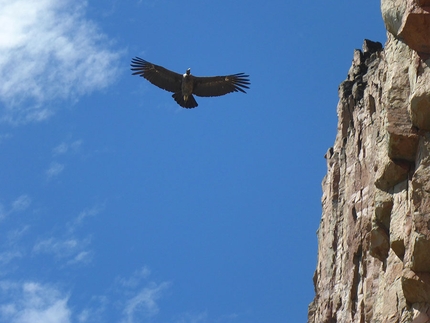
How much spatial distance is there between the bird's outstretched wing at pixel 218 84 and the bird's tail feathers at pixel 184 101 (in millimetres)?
247

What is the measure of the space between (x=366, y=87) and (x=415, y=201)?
15359 millimetres

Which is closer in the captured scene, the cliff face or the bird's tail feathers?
the cliff face

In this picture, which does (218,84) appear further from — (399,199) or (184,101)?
(399,199)

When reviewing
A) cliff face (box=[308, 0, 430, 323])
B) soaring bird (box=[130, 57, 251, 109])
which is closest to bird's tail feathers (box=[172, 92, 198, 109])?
soaring bird (box=[130, 57, 251, 109])

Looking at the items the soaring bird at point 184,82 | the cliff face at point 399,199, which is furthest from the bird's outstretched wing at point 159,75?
the cliff face at point 399,199

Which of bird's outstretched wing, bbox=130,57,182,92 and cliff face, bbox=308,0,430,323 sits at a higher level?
bird's outstretched wing, bbox=130,57,182,92

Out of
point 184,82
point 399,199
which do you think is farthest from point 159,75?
point 399,199

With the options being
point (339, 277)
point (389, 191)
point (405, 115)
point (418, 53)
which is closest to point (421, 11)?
point (418, 53)

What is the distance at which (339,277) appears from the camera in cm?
2819

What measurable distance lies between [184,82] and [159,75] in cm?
85

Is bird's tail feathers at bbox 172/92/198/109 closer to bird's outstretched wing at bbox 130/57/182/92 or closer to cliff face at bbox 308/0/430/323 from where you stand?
bird's outstretched wing at bbox 130/57/182/92

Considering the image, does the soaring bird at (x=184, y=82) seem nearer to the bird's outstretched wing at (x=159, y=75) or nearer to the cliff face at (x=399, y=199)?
the bird's outstretched wing at (x=159, y=75)

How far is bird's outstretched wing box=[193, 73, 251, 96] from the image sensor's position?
29.9 m

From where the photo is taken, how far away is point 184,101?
99.1 ft
